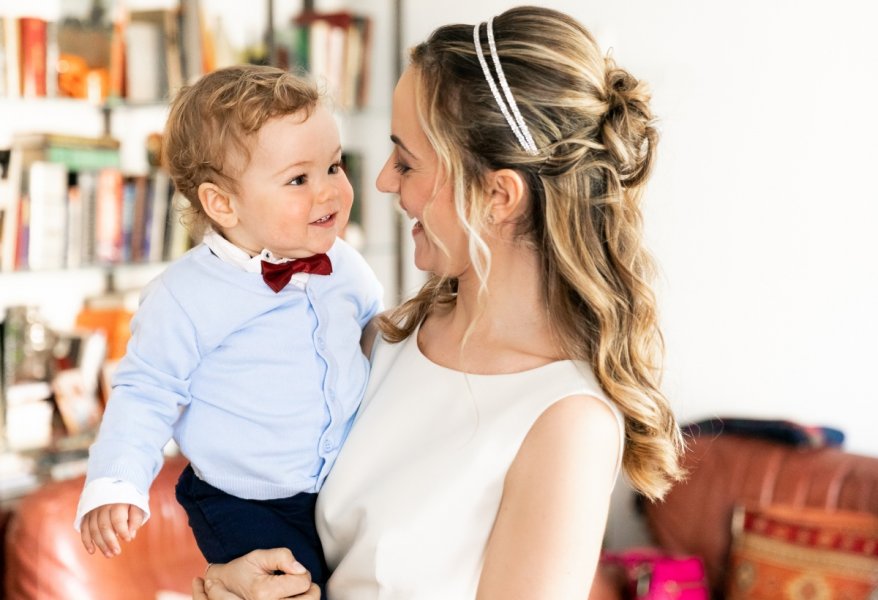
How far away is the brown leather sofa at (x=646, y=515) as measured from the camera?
2711 millimetres

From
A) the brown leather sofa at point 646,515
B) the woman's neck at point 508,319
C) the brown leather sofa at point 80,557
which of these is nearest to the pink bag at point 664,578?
the brown leather sofa at point 646,515

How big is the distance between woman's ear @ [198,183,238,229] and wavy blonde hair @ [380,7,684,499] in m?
0.34

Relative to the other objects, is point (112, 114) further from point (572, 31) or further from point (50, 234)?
point (572, 31)

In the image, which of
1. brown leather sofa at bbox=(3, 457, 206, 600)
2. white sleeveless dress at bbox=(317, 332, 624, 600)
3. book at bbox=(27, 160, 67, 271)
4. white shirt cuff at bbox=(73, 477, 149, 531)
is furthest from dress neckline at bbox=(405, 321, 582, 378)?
book at bbox=(27, 160, 67, 271)

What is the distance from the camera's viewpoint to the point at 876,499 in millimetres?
2980

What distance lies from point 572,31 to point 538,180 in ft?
0.64

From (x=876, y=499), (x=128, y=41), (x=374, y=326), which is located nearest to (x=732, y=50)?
(x=876, y=499)

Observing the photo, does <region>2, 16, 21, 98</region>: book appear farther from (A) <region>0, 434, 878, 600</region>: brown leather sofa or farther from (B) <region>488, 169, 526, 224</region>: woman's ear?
(B) <region>488, 169, 526, 224</region>: woman's ear

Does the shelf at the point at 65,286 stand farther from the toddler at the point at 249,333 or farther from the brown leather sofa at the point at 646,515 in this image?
the toddler at the point at 249,333

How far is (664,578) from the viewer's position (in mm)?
3119

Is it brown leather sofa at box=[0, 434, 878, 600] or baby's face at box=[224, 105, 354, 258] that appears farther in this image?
brown leather sofa at box=[0, 434, 878, 600]

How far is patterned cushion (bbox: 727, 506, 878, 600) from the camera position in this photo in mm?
2934

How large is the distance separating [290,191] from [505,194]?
32 cm

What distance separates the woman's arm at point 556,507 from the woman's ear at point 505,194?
0.26m
